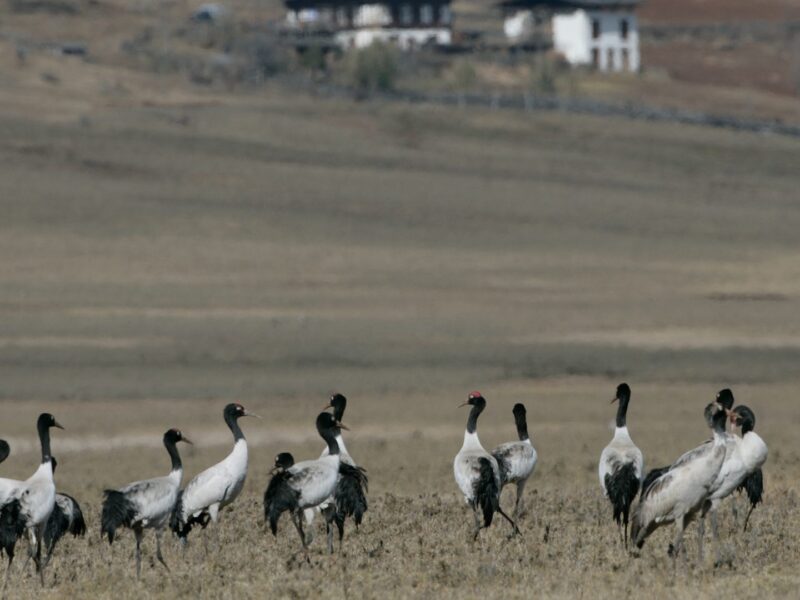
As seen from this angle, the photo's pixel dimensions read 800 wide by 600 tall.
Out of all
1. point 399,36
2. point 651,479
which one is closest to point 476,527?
point 651,479

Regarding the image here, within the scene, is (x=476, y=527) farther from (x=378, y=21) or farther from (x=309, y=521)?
(x=378, y=21)

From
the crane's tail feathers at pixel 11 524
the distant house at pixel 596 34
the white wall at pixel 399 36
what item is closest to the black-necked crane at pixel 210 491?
the crane's tail feathers at pixel 11 524

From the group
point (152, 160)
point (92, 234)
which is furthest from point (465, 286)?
point (152, 160)

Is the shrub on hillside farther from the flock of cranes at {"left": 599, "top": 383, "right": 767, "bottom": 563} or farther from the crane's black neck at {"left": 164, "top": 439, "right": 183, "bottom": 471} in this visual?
the crane's black neck at {"left": 164, "top": 439, "right": 183, "bottom": 471}

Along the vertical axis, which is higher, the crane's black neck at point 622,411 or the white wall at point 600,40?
the white wall at point 600,40

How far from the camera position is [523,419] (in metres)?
19.3

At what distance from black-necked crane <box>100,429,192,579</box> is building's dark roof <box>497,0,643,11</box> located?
96389 millimetres

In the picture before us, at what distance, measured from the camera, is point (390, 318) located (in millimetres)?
37375

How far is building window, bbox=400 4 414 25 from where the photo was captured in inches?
4373

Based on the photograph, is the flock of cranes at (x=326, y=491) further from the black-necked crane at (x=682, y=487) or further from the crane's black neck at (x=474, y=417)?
the crane's black neck at (x=474, y=417)

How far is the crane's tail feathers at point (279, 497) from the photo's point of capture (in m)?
15.5

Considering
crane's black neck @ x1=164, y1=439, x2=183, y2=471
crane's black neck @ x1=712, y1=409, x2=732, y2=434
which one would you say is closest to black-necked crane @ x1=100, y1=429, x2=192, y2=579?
crane's black neck @ x1=164, y1=439, x2=183, y2=471

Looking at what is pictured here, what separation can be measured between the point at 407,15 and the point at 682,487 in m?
98.7

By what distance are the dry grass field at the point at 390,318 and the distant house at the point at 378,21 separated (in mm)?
36325
